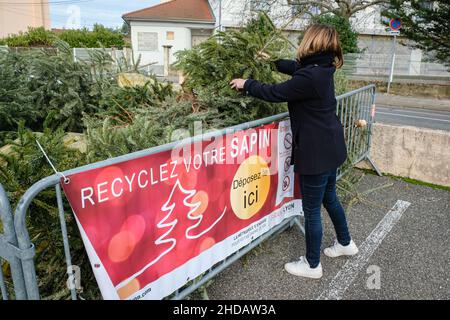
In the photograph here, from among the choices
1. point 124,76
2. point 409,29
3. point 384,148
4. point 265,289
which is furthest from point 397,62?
point 265,289

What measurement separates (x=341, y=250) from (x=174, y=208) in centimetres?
185

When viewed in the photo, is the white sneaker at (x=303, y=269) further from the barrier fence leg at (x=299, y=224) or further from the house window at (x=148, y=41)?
the house window at (x=148, y=41)

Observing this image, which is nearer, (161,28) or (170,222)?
(170,222)

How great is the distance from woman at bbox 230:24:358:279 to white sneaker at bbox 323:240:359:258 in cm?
45

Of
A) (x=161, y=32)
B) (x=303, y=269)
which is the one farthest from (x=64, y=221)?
(x=161, y=32)

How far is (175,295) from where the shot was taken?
2.64 meters

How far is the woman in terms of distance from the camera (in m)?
2.74

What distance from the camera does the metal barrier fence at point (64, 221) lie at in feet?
5.65

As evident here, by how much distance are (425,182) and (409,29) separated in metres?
11.6

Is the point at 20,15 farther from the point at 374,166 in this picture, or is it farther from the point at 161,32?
the point at 374,166

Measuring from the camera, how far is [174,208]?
2398mm

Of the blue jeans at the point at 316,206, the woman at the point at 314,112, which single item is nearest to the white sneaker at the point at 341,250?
the blue jeans at the point at 316,206

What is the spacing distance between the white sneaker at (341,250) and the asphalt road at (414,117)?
8060mm

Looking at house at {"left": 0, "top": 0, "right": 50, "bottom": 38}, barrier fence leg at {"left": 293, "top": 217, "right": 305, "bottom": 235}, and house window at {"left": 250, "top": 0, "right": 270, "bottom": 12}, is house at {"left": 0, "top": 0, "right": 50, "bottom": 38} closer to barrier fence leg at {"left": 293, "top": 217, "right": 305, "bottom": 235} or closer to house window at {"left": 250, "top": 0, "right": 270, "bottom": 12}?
house window at {"left": 250, "top": 0, "right": 270, "bottom": 12}
